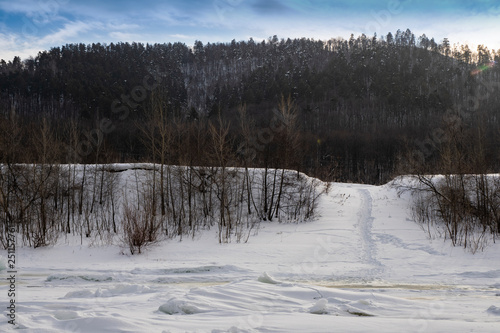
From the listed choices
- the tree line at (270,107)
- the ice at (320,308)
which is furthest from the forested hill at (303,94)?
the ice at (320,308)

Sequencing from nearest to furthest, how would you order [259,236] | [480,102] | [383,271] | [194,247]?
[383,271], [194,247], [259,236], [480,102]

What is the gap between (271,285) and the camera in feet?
24.4

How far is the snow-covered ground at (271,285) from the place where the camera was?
5.14 meters

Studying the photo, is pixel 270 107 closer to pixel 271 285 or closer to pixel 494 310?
pixel 271 285

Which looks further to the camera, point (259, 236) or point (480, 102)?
point (480, 102)

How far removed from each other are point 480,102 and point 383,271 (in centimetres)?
10127

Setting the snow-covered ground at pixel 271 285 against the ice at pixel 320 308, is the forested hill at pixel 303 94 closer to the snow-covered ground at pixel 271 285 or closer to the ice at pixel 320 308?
the snow-covered ground at pixel 271 285

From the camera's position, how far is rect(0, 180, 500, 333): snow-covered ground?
514 cm

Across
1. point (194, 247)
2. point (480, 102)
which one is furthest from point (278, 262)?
point (480, 102)

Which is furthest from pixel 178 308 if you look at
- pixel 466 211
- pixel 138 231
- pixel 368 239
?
pixel 466 211

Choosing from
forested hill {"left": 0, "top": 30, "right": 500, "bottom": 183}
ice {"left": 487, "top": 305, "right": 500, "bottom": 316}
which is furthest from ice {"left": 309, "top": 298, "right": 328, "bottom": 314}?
forested hill {"left": 0, "top": 30, "right": 500, "bottom": 183}

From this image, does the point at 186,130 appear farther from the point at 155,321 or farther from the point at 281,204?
the point at 155,321

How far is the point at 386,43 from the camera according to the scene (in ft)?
412

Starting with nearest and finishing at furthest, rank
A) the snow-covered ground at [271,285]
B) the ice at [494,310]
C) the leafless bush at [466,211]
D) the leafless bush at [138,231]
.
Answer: the snow-covered ground at [271,285], the ice at [494,310], the leafless bush at [138,231], the leafless bush at [466,211]
